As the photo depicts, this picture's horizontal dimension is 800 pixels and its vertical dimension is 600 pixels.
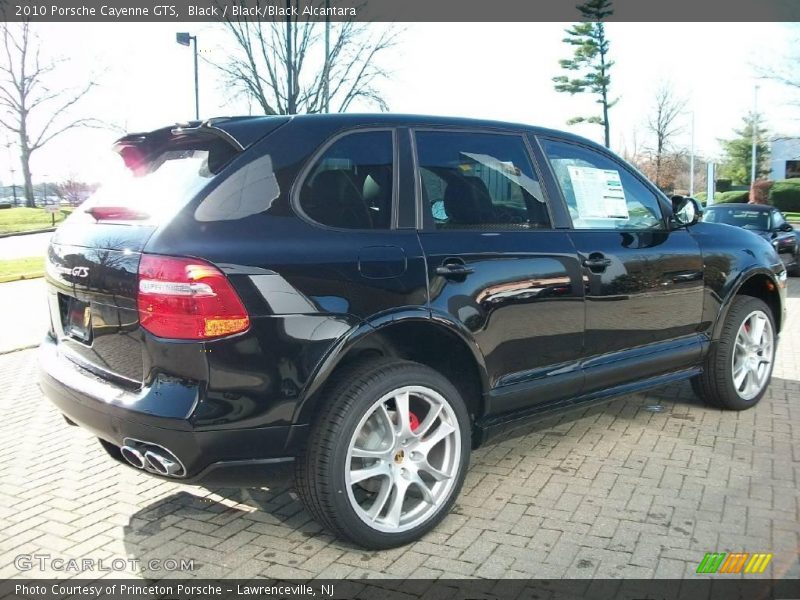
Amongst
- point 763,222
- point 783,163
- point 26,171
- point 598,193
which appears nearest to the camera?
point 598,193

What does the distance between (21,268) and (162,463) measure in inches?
571

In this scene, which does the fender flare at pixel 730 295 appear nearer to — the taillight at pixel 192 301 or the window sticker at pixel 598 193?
the window sticker at pixel 598 193

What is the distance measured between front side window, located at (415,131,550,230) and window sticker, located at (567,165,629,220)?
0.36m

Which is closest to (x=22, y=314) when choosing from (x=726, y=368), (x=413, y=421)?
(x=413, y=421)

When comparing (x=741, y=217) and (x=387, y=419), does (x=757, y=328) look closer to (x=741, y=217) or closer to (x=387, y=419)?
(x=387, y=419)

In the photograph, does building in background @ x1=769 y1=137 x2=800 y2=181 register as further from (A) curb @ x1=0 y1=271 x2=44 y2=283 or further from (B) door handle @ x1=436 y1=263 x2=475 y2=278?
(B) door handle @ x1=436 y1=263 x2=475 y2=278

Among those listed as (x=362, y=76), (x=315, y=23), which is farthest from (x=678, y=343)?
(x=362, y=76)

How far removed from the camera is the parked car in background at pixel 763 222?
12406 mm

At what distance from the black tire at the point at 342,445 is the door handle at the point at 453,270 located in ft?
1.45

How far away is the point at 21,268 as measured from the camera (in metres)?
15.2

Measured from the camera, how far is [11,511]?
3512 millimetres

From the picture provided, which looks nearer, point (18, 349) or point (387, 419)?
point (387, 419)

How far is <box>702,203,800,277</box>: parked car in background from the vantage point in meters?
12.4

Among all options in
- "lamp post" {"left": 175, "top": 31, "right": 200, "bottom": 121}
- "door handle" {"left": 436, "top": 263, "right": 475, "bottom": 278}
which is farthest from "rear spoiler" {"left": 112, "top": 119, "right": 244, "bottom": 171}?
"lamp post" {"left": 175, "top": 31, "right": 200, "bottom": 121}
